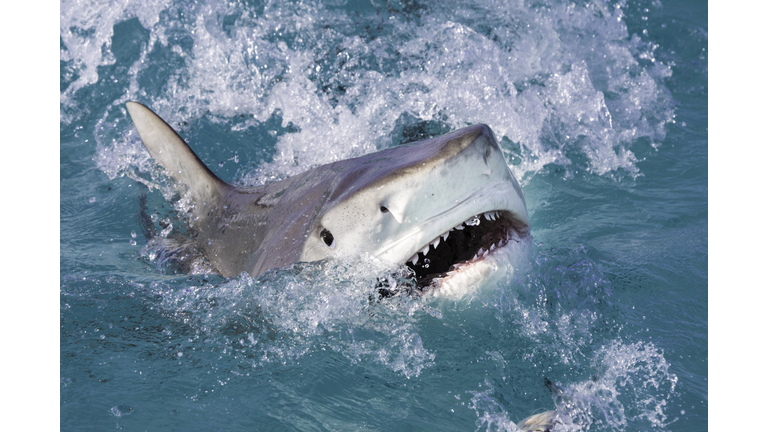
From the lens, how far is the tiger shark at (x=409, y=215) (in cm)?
171

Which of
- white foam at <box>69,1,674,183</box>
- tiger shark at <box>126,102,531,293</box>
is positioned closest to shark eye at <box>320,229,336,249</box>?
tiger shark at <box>126,102,531,293</box>

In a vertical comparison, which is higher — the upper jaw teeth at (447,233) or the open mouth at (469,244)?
the upper jaw teeth at (447,233)

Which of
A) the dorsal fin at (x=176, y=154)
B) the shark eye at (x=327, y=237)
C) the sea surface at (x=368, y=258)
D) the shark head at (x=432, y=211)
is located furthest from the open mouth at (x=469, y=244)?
the dorsal fin at (x=176, y=154)

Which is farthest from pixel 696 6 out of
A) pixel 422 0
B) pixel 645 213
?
pixel 645 213

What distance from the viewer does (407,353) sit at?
201cm

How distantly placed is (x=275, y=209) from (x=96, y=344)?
0.76 metres

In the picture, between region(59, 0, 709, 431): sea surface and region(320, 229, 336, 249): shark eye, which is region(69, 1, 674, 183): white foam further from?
region(320, 229, 336, 249): shark eye

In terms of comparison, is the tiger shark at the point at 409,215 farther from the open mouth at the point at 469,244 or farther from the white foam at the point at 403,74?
the white foam at the point at 403,74

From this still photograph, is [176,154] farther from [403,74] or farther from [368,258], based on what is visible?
[403,74]

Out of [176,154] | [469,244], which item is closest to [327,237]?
[469,244]

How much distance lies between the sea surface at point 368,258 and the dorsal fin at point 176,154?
186 mm

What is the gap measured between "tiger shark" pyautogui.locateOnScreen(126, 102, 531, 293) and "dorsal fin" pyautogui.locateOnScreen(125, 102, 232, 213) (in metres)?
0.36

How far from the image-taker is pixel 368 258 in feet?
5.92

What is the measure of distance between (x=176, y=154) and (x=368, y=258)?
136 centimetres
